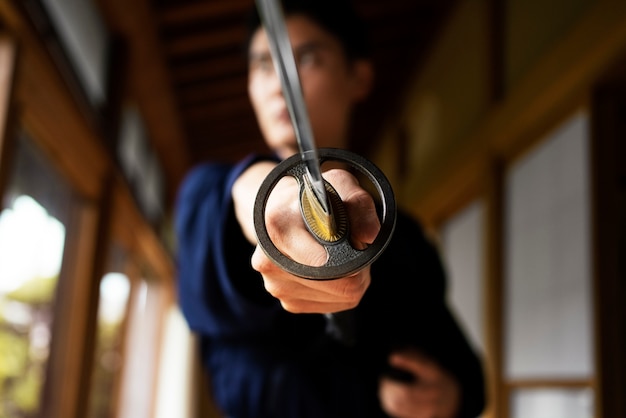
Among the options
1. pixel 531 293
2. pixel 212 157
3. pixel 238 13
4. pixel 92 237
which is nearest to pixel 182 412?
pixel 212 157

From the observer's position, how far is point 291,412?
67 cm

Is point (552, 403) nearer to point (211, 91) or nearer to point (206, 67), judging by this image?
point (206, 67)

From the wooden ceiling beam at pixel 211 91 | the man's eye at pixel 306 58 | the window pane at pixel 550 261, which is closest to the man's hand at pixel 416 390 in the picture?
the man's eye at pixel 306 58

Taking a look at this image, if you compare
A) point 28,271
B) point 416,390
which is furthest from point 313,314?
point 28,271

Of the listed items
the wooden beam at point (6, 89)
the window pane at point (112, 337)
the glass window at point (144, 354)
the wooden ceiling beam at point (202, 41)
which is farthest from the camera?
the glass window at point (144, 354)

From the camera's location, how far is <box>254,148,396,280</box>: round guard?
28 cm

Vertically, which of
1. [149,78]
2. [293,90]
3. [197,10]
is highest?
[197,10]

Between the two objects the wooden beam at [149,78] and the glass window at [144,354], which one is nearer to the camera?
the wooden beam at [149,78]

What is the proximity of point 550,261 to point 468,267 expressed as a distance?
0.79m

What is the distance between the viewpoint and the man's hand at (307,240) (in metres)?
0.29

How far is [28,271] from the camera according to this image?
1.61 meters

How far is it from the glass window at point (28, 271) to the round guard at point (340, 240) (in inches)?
41.2

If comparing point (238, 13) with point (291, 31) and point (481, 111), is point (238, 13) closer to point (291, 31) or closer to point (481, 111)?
point (481, 111)

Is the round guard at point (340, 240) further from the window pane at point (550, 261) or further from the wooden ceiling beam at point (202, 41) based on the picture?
the wooden ceiling beam at point (202, 41)
